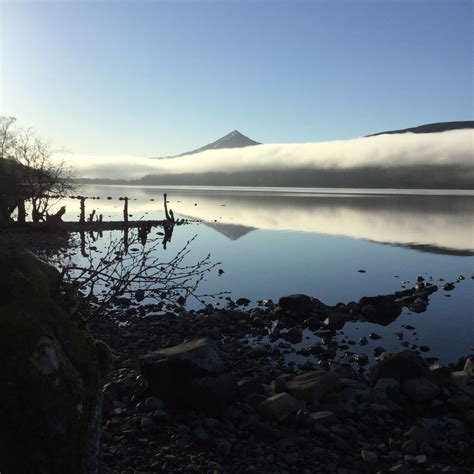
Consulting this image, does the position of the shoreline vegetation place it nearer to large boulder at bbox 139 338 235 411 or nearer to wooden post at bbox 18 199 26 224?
large boulder at bbox 139 338 235 411

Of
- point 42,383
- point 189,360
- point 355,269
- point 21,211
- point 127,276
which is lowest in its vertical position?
point 355,269

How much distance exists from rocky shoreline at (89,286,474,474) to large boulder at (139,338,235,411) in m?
0.02

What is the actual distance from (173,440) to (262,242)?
142 feet

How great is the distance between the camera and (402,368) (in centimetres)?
1205

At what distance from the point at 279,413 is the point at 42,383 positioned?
628 centimetres

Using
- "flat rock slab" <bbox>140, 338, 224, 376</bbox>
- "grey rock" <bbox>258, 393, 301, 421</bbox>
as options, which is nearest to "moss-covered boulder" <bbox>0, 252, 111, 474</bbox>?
"flat rock slab" <bbox>140, 338, 224, 376</bbox>

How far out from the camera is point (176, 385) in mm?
9742

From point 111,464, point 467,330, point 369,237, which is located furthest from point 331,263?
point 111,464

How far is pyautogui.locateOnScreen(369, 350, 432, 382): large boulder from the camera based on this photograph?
11.9 metres

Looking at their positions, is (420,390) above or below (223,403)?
below

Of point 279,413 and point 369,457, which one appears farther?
point 279,413

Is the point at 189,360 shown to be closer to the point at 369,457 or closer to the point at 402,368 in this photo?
the point at 369,457

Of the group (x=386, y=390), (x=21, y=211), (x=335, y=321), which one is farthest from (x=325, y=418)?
(x=21, y=211)

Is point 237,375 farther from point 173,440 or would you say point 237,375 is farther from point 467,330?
point 467,330
